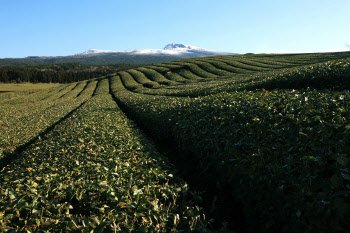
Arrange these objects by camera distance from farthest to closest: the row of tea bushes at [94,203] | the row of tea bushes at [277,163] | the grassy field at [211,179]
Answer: the row of tea bushes at [277,163], the grassy field at [211,179], the row of tea bushes at [94,203]

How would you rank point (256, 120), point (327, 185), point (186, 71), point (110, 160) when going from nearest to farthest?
point (327, 185) → point (110, 160) → point (256, 120) → point (186, 71)

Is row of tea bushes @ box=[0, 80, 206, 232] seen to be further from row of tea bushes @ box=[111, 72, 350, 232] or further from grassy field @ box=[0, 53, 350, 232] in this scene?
row of tea bushes @ box=[111, 72, 350, 232]

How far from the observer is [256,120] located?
9.00 metres

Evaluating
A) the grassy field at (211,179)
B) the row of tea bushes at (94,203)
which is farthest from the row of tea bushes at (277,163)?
the row of tea bushes at (94,203)

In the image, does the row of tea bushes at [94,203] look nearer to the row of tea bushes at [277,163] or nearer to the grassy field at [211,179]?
the grassy field at [211,179]

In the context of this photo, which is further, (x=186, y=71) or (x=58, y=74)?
(x=58, y=74)

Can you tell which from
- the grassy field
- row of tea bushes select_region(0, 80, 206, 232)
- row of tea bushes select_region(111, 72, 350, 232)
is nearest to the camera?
row of tea bushes select_region(0, 80, 206, 232)

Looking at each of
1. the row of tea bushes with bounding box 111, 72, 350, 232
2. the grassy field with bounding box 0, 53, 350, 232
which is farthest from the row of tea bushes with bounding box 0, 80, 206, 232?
the row of tea bushes with bounding box 111, 72, 350, 232

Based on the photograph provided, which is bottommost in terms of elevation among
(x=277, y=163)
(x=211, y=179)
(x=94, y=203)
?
(x=211, y=179)

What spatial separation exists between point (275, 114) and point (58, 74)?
17145 centimetres

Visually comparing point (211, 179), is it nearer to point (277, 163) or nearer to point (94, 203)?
point (277, 163)

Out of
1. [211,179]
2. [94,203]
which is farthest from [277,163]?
[94,203]

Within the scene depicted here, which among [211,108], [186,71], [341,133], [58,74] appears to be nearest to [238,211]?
[341,133]

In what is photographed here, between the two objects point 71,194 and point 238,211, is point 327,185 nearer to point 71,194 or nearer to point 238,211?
point 238,211
